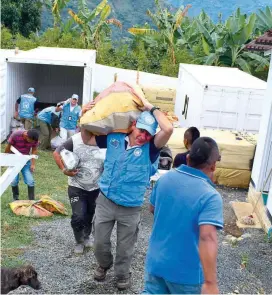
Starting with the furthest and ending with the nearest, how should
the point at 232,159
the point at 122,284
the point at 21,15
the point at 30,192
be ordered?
the point at 21,15
the point at 232,159
the point at 30,192
the point at 122,284

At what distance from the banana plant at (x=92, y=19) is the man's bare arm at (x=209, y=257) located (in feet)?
66.1

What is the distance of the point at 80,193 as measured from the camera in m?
5.40

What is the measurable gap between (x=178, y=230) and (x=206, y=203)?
0.89ft

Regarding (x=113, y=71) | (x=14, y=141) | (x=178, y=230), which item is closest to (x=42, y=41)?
(x=113, y=71)

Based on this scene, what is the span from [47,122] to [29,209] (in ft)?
18.8

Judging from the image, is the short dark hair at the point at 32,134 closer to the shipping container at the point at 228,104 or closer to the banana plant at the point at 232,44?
the shipping container at the point at 228,104

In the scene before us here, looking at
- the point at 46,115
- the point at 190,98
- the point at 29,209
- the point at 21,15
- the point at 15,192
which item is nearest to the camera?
the point at 29,209

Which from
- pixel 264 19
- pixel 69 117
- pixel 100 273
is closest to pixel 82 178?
pixel 100 273

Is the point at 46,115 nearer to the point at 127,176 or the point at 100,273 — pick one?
the point at 100,273

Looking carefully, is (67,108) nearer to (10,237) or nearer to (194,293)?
(10,237)

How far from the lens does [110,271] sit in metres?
5.21

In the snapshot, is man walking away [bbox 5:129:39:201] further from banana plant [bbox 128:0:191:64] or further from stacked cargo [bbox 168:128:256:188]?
banana plant [bbox 128:0:191:64]

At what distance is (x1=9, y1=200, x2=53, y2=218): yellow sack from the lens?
22.5 ft

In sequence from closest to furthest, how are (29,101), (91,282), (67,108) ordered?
(91,282), (67,108), (29,101)
